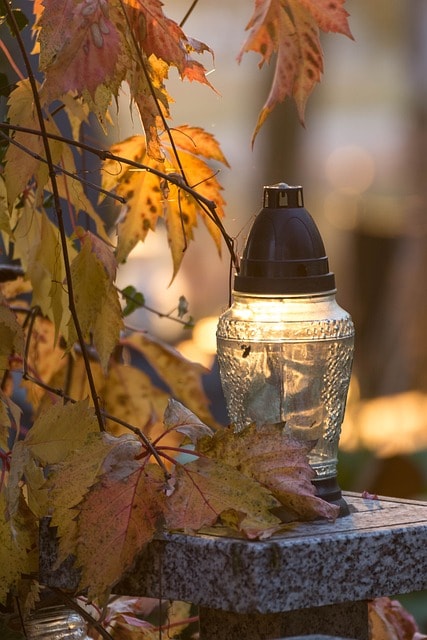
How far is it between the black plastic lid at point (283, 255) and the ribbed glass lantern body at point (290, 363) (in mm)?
13

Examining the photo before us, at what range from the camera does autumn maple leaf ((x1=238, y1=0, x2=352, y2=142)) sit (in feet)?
3.60

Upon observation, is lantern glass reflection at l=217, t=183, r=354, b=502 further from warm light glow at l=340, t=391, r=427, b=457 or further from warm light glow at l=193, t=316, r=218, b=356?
warm light glow at l=193, t=316, r=218, b=356

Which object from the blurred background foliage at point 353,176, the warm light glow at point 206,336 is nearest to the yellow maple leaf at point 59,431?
the warm light glow at point 206,336

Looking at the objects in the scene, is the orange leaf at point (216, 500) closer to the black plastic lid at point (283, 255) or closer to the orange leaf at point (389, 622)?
the black plastic lid at point (283, 255)

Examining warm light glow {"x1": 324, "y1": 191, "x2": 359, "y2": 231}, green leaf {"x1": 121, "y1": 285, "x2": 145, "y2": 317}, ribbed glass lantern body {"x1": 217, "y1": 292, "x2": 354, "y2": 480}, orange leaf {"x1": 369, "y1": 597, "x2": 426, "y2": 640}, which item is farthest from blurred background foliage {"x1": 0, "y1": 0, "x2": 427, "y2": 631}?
ribbed glass lantern body {"x1": 217, "y1": 292, "x2": 354, "y2": 480}

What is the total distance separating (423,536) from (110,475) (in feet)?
0.97

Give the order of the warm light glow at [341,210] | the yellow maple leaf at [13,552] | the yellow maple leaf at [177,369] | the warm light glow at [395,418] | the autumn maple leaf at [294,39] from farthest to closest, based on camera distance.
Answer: the warm light glow at [341,210] → the warm light glow at [395,418] → the yellow maple leaf at [177,369] → the autumn maple leaf at [294,39] → the yellow maple leaf at [13,552]

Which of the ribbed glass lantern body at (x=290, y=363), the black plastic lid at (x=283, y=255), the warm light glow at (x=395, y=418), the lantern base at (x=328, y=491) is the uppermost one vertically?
the black plastic lid at (x=283, y=255)

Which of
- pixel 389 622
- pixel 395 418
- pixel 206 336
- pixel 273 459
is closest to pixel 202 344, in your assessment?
pixel 206 336

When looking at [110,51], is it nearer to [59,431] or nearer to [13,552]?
[59,431]

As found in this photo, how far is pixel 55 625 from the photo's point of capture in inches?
45.2

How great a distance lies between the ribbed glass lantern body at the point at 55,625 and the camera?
3.68 ft

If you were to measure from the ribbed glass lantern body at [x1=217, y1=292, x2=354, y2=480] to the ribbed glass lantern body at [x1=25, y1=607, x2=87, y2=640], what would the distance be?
0.32m

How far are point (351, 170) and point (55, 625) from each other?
18.9ft
